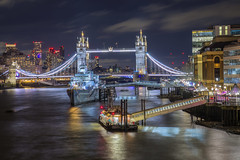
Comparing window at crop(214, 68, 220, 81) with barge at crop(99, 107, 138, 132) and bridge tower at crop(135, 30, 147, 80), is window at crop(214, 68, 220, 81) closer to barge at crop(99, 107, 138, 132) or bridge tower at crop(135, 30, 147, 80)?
barge at crop(99, 107, 138, 132)

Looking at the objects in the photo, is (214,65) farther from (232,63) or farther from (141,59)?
(141,59)

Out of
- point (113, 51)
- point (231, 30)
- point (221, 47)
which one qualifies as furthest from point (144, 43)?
point (221, 47)

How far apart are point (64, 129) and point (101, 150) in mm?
10722

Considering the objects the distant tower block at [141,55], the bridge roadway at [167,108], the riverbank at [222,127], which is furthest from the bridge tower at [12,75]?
the riverbank at [222,127]

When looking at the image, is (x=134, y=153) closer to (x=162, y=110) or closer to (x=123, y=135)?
(x=123, y=135)


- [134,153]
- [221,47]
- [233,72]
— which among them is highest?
[221,47]

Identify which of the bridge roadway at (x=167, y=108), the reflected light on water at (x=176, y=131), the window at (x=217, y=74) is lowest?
the reflected light on water at (x=176, y=131)

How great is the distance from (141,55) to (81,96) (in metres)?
95.1

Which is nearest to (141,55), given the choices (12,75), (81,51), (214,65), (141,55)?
(141,55)

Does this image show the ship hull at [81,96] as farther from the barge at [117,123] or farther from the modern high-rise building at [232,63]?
the barge at [117,123]

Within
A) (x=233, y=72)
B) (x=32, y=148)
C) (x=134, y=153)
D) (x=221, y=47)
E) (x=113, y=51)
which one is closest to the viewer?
(x=134, y=153)

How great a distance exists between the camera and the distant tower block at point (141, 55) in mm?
153562

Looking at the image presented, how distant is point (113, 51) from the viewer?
15538 centimetres

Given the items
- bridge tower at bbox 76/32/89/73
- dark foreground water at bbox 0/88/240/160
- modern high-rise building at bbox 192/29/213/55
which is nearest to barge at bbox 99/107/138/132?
dark foreground water at bbox 0/88/240/160
